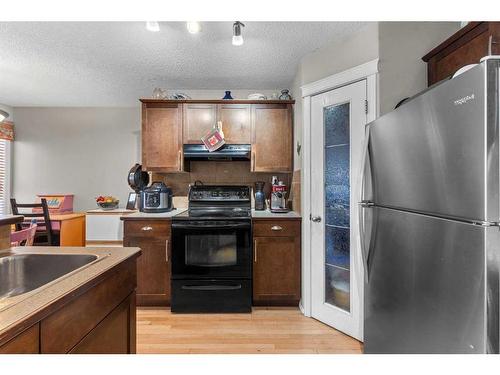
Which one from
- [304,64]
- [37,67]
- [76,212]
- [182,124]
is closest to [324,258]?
[304,64]

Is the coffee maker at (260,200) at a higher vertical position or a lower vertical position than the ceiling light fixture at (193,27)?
lower

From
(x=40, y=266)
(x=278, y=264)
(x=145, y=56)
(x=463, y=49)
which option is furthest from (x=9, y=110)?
(x=463, y=49)

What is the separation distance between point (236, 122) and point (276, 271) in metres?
1.63

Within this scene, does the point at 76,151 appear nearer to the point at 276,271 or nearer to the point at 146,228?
the point at 146,228

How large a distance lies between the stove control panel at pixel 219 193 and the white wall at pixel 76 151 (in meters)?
1.69

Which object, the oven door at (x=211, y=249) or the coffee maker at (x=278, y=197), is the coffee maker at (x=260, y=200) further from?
the oven door at (x=211, y=249)

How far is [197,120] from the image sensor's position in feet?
10.2

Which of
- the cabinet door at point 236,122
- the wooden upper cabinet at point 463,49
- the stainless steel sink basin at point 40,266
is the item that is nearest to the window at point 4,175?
the cabinet door at point 236,122

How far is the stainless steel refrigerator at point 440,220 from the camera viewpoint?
0.80 meters

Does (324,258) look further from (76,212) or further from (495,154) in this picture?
(76,212)

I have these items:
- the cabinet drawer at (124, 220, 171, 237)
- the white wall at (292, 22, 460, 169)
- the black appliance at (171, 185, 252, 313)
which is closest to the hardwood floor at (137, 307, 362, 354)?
the black appliance at (171, 185, 252, 313)

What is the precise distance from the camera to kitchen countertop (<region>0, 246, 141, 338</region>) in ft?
2.19

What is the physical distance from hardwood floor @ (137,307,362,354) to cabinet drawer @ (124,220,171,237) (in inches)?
27.8

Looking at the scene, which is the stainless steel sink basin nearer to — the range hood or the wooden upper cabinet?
the range hood
